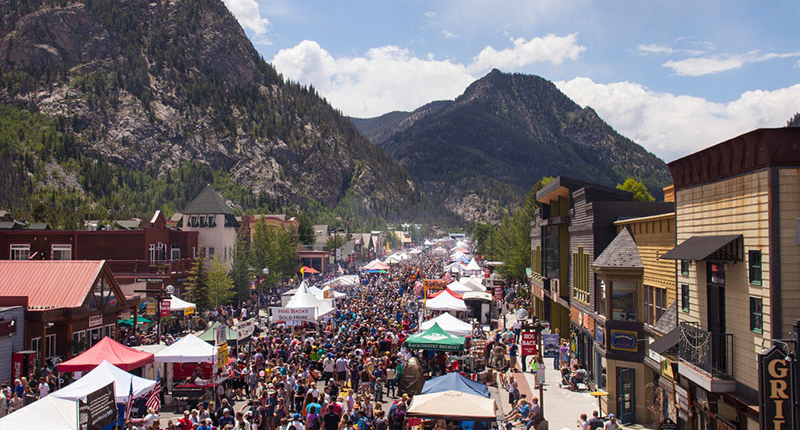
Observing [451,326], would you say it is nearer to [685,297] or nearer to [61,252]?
[685,297]

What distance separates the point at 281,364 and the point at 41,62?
176 metres

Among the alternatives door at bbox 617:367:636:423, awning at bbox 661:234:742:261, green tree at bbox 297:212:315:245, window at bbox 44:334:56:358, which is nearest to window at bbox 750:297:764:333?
awning at bbox 661:234:742:261

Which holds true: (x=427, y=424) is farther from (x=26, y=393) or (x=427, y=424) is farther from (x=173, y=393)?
(x=26, y=393)

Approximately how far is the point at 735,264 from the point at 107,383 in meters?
14.3

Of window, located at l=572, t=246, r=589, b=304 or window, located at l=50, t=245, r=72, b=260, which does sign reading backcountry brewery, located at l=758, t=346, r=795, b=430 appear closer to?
window, located at l=572, t=246, r=589, b=304

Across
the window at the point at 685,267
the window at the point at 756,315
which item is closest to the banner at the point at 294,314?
the window at the point at 685,267

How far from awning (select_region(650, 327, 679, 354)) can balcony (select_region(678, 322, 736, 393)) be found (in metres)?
1.26

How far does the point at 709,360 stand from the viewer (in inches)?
531

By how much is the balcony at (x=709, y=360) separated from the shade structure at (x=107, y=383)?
43.5ft

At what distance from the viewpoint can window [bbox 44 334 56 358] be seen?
26688 mm

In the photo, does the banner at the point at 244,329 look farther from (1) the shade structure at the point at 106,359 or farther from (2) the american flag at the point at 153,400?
(2) the american flag at the point at 153,400

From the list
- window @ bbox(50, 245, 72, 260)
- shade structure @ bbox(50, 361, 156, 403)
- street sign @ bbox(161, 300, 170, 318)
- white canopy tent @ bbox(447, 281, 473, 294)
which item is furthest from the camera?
window @ bbox(50, 245, 72, 260)

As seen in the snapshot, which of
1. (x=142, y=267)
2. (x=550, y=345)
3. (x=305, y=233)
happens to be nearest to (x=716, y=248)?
(x=550, y=345)

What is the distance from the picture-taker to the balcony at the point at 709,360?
13.1 metres
